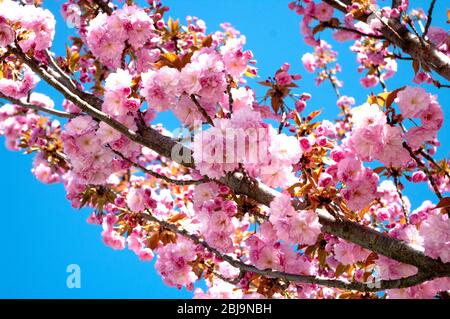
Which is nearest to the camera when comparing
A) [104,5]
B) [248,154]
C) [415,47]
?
[248,154]

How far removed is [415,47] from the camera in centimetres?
335

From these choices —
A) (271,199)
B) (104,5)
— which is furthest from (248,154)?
(104,5)

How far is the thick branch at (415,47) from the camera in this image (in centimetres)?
319

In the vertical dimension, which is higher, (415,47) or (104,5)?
(104,5)

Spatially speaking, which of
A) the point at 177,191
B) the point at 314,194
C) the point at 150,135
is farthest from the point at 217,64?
the point at 177,191

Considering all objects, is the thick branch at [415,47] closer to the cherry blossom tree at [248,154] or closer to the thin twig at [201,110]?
the cherry blossom tree at [248,154]

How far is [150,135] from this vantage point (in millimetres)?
2510

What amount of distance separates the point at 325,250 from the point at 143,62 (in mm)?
1801

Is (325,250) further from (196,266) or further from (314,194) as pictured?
(196,266)

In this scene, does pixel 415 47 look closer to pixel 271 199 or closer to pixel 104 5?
pixel 271 199

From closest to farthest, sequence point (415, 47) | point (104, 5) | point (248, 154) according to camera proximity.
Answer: point (248, 154)
point (415, 47)
point (104, 5)

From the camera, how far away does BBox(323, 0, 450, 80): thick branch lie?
3185mm

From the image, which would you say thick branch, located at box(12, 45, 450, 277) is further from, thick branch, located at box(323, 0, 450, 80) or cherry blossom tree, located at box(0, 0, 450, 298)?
thick branch, located at box(323, 0, 450, 80)

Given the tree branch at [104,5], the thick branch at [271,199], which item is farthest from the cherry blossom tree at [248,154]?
the tree branch at [104,5]
